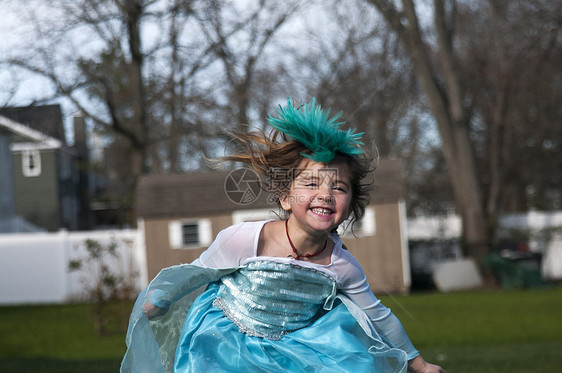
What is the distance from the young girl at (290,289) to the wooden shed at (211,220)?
590 inches

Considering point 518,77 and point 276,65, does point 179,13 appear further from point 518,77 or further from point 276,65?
point 518,77

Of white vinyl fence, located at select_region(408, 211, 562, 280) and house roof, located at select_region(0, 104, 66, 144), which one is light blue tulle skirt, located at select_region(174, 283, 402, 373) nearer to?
house roof, located at select_region(0, 104, 66, 144)

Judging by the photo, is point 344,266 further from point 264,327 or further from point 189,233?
point 189,233

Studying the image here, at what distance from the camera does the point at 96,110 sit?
1697 centimetres

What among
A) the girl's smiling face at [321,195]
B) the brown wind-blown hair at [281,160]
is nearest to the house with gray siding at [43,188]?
the brown wind-blown hair at [281,160]

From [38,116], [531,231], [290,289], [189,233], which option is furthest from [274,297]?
[531,231]

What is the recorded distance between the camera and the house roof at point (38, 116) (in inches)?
317

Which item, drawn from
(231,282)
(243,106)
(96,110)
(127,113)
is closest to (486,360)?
(231,282)

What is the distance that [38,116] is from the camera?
9375mm

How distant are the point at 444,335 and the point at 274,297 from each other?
8569 mm

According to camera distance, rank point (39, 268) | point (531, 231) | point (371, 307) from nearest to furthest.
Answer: point (371, 307)
point (39, 268)
point (531, 231)

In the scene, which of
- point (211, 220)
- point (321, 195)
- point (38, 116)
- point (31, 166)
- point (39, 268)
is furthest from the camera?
point (31, 166)

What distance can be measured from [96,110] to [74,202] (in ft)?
66.7

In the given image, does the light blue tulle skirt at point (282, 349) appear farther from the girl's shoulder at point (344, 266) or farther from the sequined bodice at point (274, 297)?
the girl's shoulder at point (344, 266)
